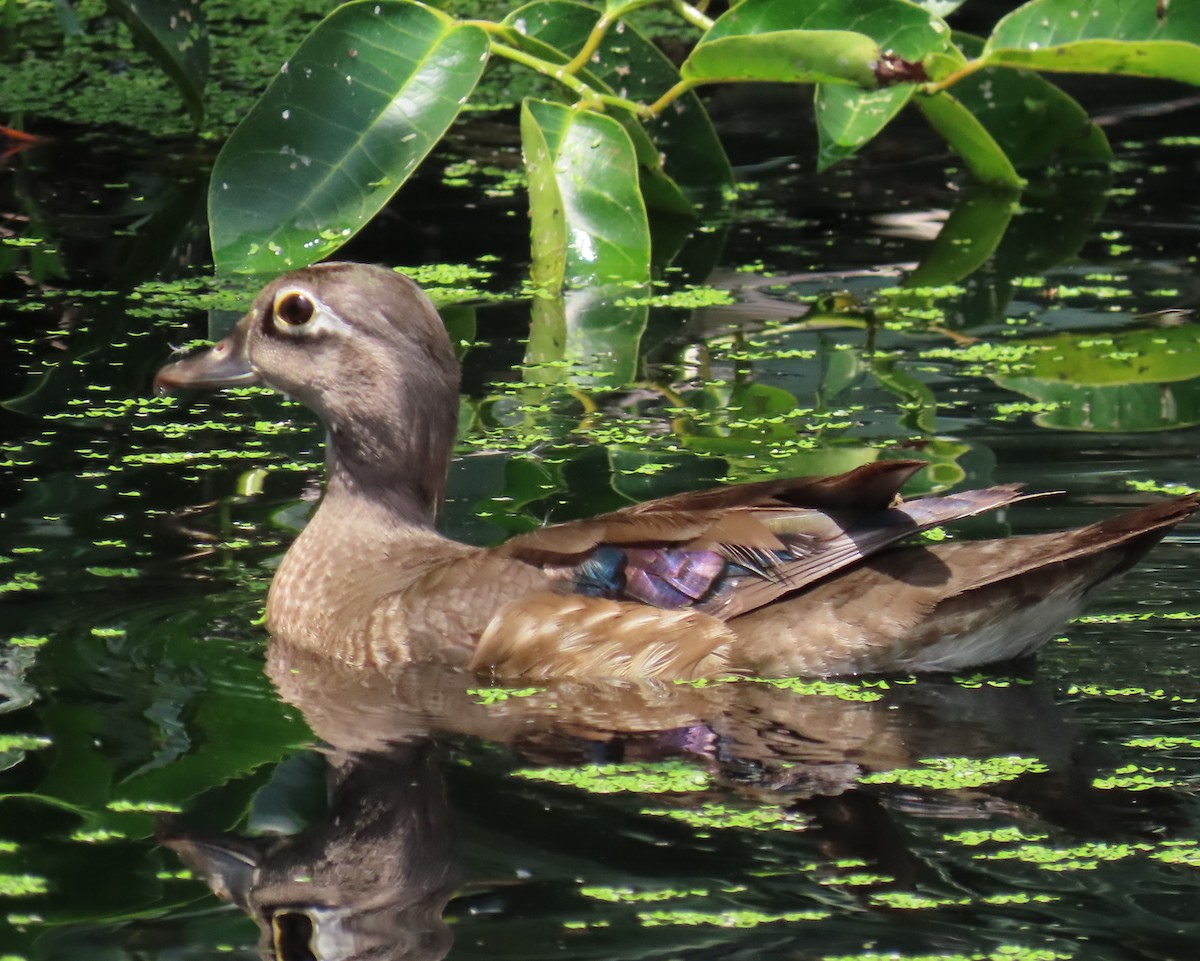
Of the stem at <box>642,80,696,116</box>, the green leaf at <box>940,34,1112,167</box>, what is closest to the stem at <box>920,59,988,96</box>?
the stem at <box>642,80,696,116</box>

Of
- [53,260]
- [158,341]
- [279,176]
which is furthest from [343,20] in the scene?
[53,260]

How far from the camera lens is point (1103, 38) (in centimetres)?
821

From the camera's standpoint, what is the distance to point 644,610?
5.39m

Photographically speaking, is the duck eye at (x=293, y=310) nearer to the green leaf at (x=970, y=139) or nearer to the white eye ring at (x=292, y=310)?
the white eye ring at (x=292, y=310)

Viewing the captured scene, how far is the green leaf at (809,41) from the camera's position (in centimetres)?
800

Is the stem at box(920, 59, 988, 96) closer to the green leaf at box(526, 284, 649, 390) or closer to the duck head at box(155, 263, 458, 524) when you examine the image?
the green leaf at box(526, 284, 649, 390)

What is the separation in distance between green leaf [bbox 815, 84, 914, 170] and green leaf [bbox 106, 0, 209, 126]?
293 cm

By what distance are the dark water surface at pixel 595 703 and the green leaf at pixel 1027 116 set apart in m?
1.63

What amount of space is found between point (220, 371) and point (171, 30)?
381cm

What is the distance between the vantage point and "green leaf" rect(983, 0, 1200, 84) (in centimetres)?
806

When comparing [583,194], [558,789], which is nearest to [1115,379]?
[583,194]

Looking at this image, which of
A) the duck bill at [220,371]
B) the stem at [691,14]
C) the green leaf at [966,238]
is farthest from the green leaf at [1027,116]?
the duck bill at [220,371]

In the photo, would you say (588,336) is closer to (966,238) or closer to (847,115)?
(847,115)

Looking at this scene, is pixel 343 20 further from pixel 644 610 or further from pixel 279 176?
pixel 644 610
